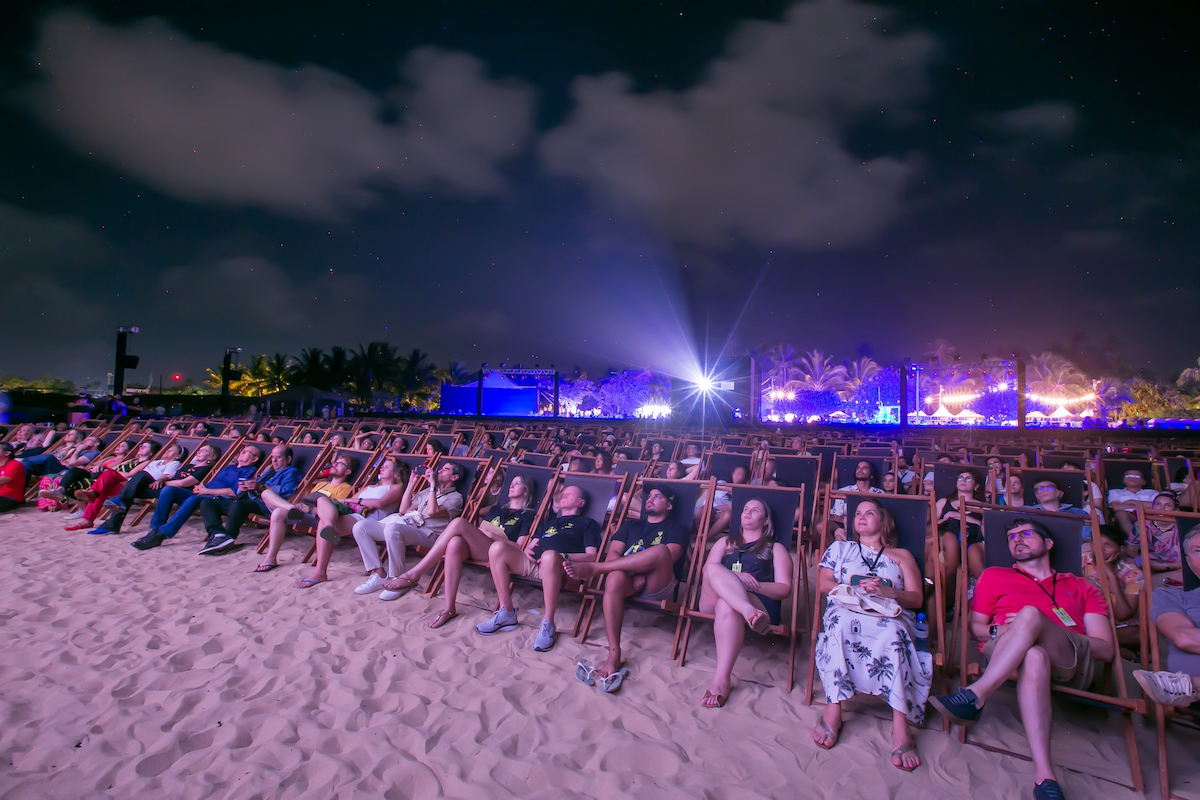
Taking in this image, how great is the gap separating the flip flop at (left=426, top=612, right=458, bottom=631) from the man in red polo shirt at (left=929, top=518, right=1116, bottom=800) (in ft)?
7.99

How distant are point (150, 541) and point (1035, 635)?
5.83 m

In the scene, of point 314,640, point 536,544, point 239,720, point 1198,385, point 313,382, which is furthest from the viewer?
point 1198,385

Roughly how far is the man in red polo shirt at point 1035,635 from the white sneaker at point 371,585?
3.18 meters

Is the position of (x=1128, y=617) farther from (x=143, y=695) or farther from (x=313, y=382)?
(x=313, y=382)

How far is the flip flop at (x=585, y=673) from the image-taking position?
8.66 ft

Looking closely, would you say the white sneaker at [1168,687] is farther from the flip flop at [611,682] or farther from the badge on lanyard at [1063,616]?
the flip flop at [611,682]

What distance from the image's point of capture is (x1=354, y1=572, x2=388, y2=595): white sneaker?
3674 mm

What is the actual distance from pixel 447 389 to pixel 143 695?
49098 mm

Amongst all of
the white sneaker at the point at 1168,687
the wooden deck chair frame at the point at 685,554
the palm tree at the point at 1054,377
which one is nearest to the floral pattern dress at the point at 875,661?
the white sneaker at the point at 1168,687

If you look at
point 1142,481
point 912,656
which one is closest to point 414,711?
point 912,656

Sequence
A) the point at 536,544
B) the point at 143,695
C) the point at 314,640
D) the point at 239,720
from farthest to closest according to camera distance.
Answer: the point at 536,544
the point at 314,640
the point at 143,695
the point at 239,720

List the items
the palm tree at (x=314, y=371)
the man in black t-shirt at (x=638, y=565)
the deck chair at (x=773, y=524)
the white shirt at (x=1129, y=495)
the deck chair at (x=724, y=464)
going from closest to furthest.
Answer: the man in black t-shirt at (x=638, y=565), the deck chair at (x=773, y=524), the white shirt at (x=1129, y=495), the deck chair at (x=724, y=464), the palm tree at (x=314, y=371)

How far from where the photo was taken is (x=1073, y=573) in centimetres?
251

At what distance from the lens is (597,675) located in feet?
8.77
